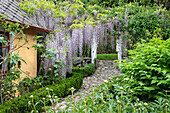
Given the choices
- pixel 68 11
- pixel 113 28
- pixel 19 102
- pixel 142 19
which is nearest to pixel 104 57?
pixel 113 28

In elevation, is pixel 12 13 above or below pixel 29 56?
above

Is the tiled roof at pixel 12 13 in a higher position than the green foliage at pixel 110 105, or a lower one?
higher

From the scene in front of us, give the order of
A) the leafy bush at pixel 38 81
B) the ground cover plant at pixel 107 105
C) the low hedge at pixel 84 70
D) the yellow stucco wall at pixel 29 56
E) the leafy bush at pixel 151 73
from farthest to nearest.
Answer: the low hedge at pixel 84 70
the yellow stucco wall at pixel 29 56
the leafy bush at pixel 38 81
the leafy bush at pixel 151 73
the ground cover plant at pixel 107 105

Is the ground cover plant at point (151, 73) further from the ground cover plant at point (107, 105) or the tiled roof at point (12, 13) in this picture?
the tiled roof at point (12, 13)

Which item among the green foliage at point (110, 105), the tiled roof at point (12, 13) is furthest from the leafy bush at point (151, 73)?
the tiled roof at point (12, 13)

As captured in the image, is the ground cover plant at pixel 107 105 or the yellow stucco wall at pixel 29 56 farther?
the yellow stucco wall at pixel 29 56

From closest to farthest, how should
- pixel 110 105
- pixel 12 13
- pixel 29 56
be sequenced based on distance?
pixel 110 105
pixel 12 13
pixel 29 56

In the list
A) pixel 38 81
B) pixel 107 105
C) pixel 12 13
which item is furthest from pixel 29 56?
pixel 107 105

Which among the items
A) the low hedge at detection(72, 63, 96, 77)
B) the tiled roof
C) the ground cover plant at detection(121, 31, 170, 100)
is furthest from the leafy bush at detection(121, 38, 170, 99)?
the low hedge at detection(72, 63, 96, 77)

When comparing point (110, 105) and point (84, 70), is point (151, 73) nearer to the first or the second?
point (110, 105)

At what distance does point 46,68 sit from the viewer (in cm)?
484

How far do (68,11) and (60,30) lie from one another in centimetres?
119

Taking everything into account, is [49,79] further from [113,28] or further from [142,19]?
[142,19]

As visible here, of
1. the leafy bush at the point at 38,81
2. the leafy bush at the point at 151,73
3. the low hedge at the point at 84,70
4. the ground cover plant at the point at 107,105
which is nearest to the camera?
the ground cover plant at the point at 107,105
